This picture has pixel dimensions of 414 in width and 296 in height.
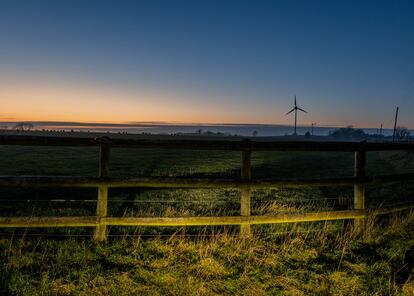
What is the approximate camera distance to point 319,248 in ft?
19.3

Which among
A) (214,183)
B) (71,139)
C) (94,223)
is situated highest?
(71,139)

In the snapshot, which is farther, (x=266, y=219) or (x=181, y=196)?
(x=181, y=196)

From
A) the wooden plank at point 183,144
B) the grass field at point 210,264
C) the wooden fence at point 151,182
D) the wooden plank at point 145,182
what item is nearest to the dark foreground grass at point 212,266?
the grass field at point 210,264

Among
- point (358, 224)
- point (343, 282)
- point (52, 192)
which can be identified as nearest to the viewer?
point (343, 282)

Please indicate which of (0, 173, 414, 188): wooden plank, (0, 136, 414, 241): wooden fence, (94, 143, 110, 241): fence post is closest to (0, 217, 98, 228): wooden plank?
(0, 136, 414, 241): wooden fence

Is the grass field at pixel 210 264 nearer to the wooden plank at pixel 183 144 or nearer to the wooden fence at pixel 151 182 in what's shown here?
the wooden fence at pixel 151 182

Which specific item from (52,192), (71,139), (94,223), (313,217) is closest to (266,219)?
(313,217)

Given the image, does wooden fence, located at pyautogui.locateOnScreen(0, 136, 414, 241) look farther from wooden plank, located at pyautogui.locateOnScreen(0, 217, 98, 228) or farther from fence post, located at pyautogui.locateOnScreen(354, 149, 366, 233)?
fence post, located at pyautogui.locateOnScreen(354, 149, 366, 233)

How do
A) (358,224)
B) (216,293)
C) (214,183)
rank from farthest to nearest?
1. (358,224)
2. (214,183)
3. (216,293)

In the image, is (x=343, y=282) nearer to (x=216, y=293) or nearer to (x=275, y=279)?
(x=275, y=279)

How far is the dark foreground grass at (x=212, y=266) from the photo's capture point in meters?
4.38

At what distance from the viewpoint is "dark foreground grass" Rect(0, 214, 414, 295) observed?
14.4ft

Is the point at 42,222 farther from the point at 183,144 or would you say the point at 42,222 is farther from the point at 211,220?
the point at 211,220

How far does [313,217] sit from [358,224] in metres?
1.11
